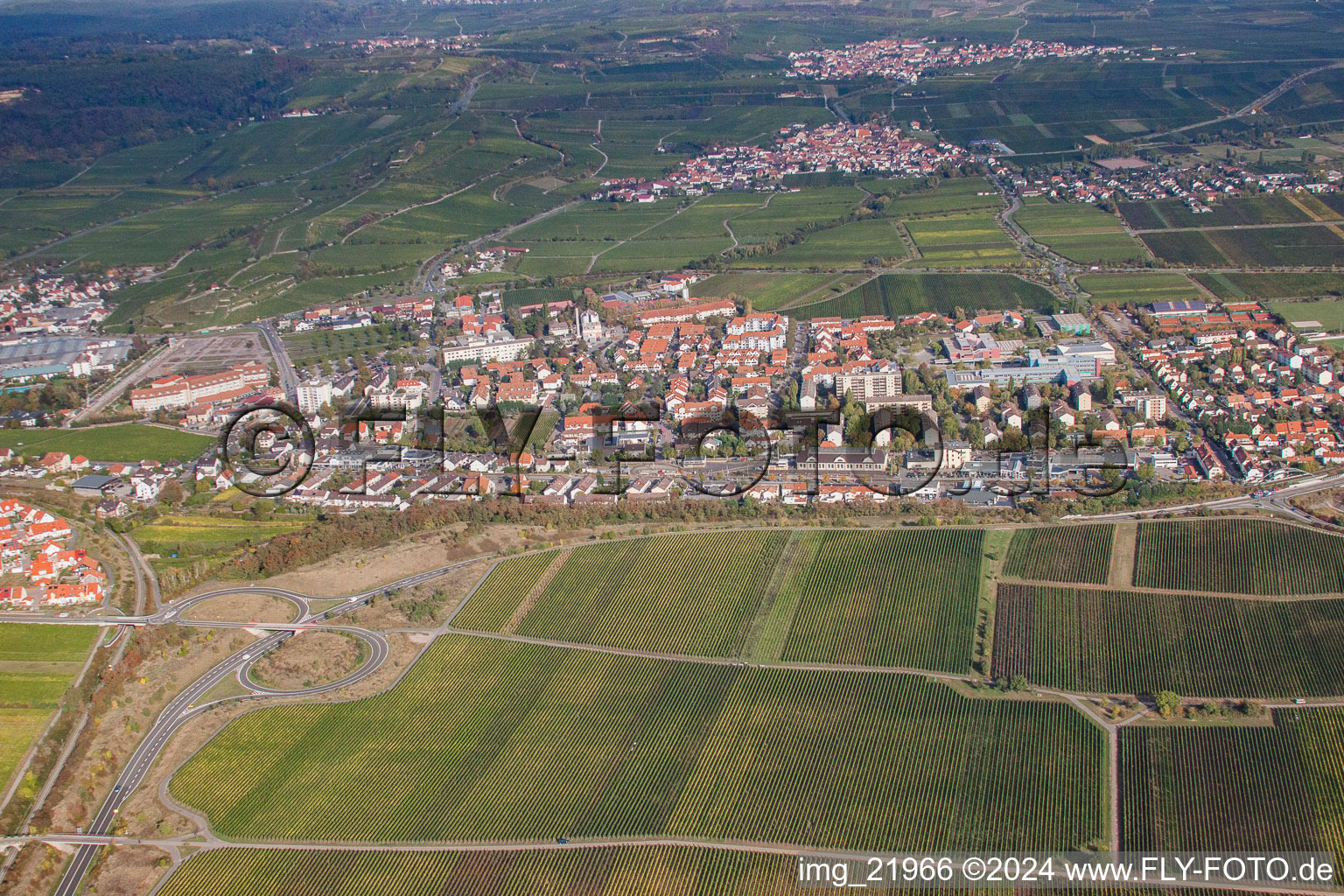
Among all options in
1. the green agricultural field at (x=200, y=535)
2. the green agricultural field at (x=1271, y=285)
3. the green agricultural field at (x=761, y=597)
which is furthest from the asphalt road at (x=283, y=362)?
the green agricultural field at (x=1271, y=285)

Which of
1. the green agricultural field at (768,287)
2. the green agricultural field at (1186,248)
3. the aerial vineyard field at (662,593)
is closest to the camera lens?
the aerial vineyard field at (662,593)

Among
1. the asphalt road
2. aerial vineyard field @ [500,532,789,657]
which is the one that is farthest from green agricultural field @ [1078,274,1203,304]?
the asphalt road

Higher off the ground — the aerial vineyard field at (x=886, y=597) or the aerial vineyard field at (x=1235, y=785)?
the aerial vineyard field at (x=886, y=597)

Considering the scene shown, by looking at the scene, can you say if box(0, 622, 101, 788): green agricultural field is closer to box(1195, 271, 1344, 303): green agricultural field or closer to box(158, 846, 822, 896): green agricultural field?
box(158, 846, 822, 896): green agricultural field

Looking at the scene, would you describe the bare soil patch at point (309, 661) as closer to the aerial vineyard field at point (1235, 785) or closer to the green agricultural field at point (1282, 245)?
the aerial vineyard field at point (1235, 785)

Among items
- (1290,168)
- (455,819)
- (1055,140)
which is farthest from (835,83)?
(455,819)

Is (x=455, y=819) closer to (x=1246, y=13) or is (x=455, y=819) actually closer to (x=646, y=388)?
(x=646, y=388)

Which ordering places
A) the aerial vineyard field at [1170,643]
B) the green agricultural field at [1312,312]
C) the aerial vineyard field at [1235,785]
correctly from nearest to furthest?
the aerial vineyard field at [1235,785], the aerial vineyard field at [1170,643], the green agricultural field at [1312,312]

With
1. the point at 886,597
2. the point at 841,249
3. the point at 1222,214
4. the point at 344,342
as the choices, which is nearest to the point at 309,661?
the point at 886,597
